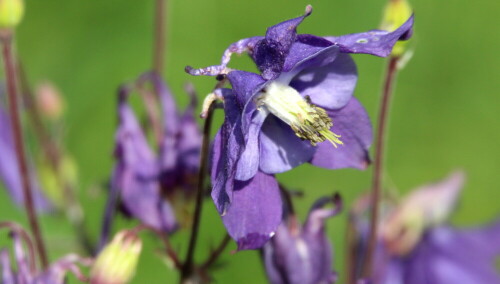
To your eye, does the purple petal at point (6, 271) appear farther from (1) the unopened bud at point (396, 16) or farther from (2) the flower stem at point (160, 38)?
(1) the unopened bud at point (396, 16)

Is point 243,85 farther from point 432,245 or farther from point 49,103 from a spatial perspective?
point 49,103

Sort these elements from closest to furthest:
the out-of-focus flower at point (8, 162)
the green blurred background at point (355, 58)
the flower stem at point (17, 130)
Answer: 1. the flower stem at point (17, 130)
2. the out-of-focus flower at point (8, 162)
3. the green blurred background at point (355, 58)

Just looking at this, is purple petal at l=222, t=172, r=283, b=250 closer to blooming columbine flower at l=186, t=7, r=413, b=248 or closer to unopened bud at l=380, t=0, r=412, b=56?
blooming columbine flower at l=186, t=7, r=413, b=248

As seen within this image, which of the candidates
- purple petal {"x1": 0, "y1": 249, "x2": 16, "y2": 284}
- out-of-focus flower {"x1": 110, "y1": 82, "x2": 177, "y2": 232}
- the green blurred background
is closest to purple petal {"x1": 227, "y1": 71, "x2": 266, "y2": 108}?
out-of-focus flower {"x1": 110, "y1": 82, "x2": 177, "y2": 232}

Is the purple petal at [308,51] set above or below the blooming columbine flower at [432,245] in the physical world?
above

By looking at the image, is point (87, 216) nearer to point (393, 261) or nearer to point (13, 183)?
point (13, 183)

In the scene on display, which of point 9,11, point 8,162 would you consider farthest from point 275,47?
point 8,162

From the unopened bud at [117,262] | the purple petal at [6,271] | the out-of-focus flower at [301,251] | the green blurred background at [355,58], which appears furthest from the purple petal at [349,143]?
the green blurred background at [355,58]
